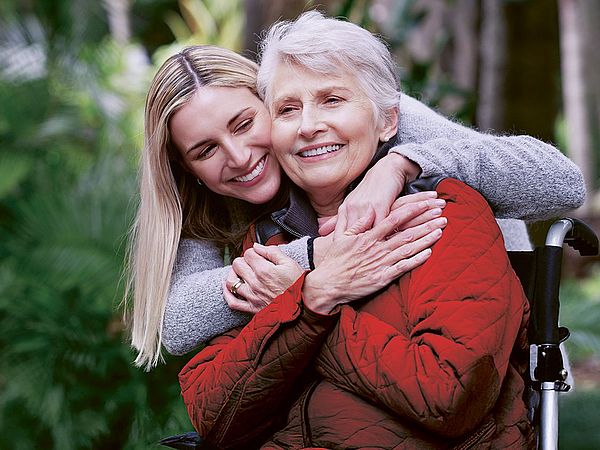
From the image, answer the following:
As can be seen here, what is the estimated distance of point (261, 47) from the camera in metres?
2.72

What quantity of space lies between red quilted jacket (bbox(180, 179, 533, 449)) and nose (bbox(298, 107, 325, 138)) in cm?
33

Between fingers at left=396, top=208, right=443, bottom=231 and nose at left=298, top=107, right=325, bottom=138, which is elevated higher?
nose at left=298, top=107, right=325, bottom=138

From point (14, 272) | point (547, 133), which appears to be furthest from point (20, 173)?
point (547, 133)

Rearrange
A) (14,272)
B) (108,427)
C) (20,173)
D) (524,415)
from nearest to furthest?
(524,415)
(108,427)
(14,272)
(20,173)

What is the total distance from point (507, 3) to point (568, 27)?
2.42 meters

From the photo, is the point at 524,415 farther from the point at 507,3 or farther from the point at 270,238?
the point at 507,3

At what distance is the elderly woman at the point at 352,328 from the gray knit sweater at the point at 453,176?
0.22 ft

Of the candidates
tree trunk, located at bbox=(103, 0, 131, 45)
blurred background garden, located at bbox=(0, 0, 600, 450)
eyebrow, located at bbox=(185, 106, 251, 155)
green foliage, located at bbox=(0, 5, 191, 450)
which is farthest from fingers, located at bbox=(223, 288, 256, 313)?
tree trunk, located at bbox=(103, 0, 131, 45)

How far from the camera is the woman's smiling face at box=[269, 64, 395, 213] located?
7.82 feet

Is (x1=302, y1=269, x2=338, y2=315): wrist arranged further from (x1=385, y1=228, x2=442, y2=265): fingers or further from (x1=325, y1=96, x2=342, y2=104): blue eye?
(x1=325, y1=96, x2=342, y2=104): blue eye

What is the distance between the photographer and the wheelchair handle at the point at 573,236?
2467 mm

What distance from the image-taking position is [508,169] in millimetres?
2439

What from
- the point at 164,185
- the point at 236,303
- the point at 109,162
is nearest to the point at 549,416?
the point at 236,303

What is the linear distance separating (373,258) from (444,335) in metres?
0.28
